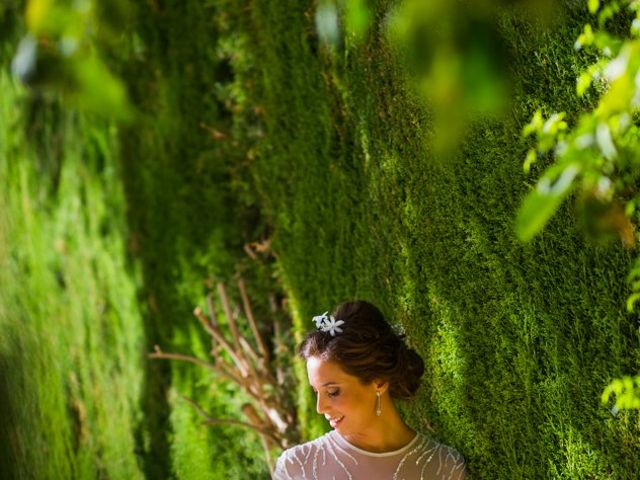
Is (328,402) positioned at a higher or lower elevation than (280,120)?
lower

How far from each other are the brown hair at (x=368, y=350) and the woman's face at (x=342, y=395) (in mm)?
20

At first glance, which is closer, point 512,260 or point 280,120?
point 512,260

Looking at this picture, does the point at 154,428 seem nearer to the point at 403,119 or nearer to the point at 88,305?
the point at 88,305

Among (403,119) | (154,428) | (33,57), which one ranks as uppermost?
(403,119)

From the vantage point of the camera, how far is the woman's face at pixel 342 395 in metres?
3.45

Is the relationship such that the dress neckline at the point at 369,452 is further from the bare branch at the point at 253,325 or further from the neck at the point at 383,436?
the bare branch at the point at 253,325

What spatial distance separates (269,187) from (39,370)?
3.65 metres

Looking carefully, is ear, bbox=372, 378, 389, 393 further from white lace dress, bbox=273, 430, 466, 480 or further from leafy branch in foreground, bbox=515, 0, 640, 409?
leafy branch in foreground, bbox=515, 0, 640, 409

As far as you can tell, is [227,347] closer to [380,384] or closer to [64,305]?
[380,384]

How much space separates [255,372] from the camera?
5980 millimetres

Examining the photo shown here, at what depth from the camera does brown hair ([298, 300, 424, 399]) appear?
347 cm

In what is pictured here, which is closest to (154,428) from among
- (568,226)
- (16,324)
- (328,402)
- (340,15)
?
(16,324)

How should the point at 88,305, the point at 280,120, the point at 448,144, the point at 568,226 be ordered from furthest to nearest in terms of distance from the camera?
1. the point at 88,305
2. the point at 280,120
3. the point at 568,226
4. the point at 448,144

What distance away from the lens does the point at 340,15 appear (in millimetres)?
4609
